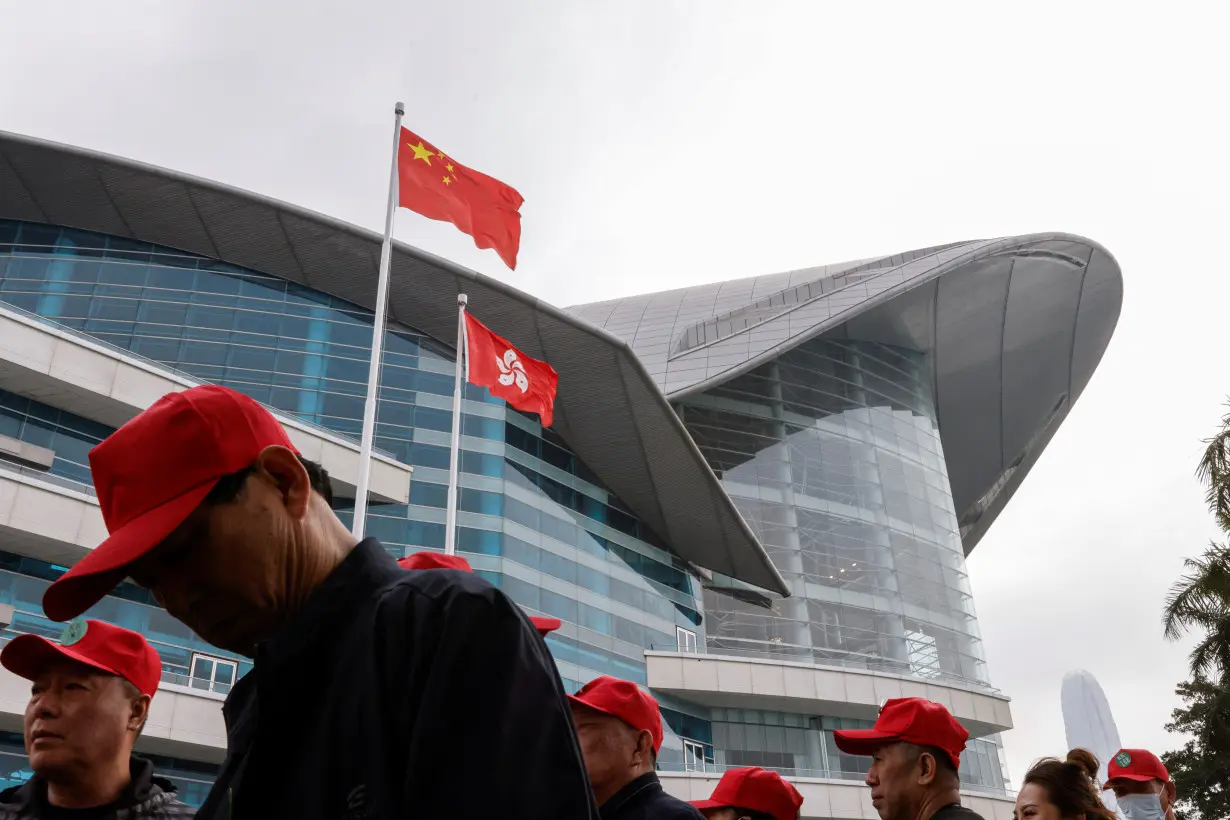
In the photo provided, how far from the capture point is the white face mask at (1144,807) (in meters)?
5.62

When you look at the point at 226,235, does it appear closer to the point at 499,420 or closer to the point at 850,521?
the point at 499,420

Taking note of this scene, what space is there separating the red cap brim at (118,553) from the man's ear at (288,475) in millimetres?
69

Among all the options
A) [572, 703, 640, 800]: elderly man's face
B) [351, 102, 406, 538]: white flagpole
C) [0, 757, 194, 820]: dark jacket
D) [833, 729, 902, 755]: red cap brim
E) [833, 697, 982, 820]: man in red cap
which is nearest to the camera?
[0, 757, 194, 820]: dark jacket

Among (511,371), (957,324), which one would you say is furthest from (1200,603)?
(957,324)

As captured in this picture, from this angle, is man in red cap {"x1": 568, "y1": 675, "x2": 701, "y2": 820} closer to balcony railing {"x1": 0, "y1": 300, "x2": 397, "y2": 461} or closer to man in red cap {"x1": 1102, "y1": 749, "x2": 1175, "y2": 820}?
man in red cap {"x1": 1102, "y1": 749, "x2": 1175, "y2": 820}

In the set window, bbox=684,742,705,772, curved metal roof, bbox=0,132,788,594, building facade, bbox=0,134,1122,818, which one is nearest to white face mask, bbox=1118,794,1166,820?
building facade, bbox=0,134,1122,818

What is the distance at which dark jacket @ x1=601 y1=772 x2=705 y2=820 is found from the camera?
3.16 meters

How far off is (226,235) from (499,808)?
29219 millimetres

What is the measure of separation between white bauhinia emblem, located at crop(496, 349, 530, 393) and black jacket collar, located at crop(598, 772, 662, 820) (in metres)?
14.3

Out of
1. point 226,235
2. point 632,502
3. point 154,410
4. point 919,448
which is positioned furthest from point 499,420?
point 154,410

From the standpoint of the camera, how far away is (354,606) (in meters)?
1.27

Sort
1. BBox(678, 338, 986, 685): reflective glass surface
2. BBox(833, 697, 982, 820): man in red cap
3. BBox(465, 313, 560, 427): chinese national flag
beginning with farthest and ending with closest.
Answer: BBox(678, 338, 986, 685): reflective glass surface
BBox(465, 313, 560, 427): chinese national flag
BBox(833, 697, 982, 820): man in red cap

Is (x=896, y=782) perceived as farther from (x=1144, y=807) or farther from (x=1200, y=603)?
(x=1200, y=603)

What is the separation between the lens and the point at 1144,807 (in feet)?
18.5
